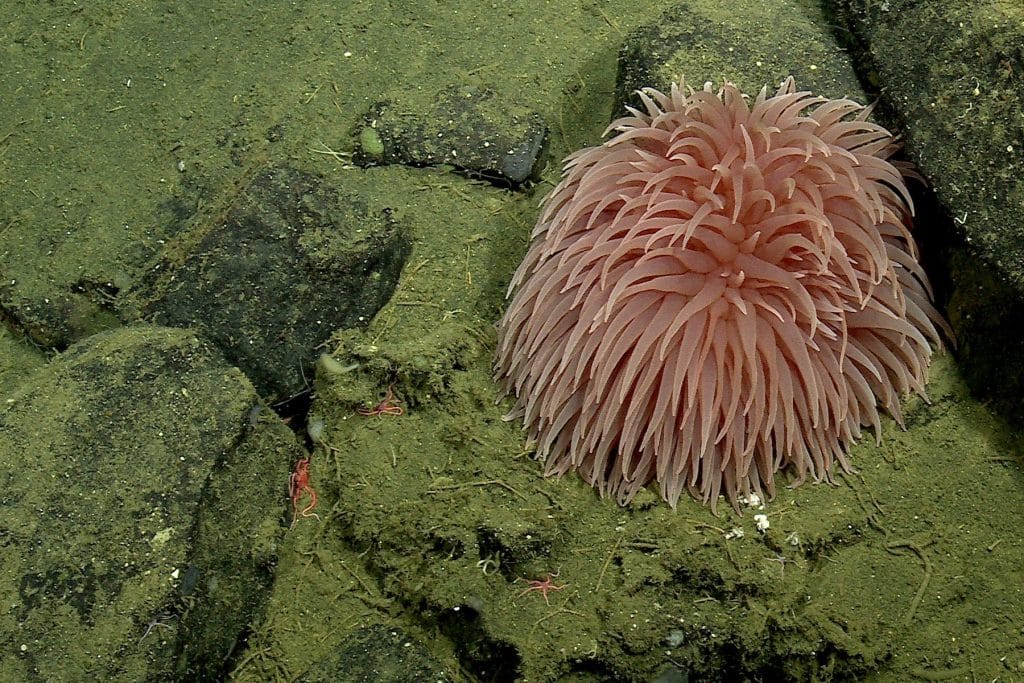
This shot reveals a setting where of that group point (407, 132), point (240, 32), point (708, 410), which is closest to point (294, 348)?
Answer: point (407, 132)

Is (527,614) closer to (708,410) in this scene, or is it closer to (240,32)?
(708,410)

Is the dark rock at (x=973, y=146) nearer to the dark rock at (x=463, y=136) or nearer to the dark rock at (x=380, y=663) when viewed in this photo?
the dark rock at (x=463, y=136)

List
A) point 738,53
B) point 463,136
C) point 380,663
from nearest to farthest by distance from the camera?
point 380,663 < point 738,53 < point 463,136

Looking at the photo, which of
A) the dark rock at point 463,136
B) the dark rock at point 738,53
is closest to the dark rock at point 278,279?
the dark rock at point 463,136

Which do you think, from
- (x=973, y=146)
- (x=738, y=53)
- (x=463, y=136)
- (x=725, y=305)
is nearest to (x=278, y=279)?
(x=463, y=136)

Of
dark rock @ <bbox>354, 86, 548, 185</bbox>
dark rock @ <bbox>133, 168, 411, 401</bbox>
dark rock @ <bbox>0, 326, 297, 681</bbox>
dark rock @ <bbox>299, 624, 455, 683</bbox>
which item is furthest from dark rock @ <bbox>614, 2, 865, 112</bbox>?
dark rock @ <bbox>299, 624, 455, 683</bbox>

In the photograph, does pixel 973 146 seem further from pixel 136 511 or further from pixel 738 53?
pixel 136 511

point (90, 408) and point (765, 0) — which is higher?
point (765, 0)
